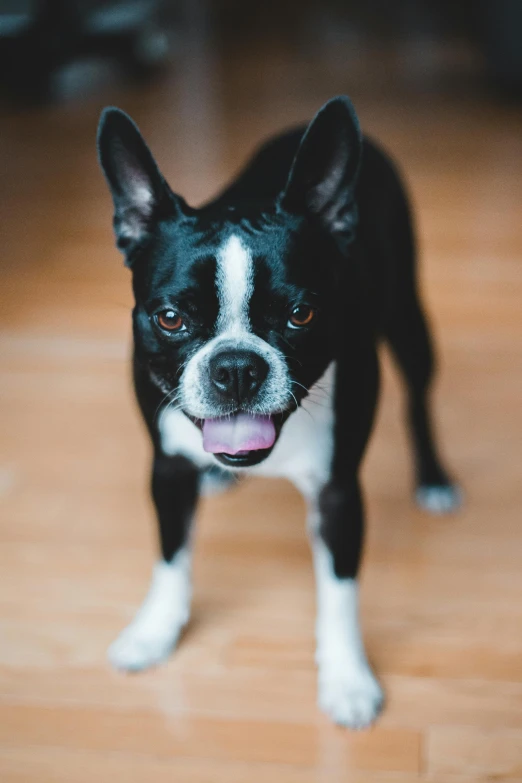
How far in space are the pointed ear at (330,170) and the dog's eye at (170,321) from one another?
296 mm

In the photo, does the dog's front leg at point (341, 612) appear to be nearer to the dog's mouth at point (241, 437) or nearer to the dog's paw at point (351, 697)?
the dog's paw at point (351, 697)

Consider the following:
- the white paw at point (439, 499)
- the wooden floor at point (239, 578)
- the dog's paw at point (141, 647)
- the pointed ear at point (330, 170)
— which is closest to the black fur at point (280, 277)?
the pointed ear at point (330, 170)

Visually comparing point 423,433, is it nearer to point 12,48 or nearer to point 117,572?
point 117,572

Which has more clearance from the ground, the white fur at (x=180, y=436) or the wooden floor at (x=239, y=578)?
the white fur at (x=180, y=436)

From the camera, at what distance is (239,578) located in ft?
6.79

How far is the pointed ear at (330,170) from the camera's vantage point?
1.47m

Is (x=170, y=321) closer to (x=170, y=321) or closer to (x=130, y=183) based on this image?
(x=170, y=321)

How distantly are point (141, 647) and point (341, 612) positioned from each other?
45 centimetres

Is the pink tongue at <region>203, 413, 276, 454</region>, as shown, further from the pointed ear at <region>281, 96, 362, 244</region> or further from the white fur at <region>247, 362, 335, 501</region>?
the pointed ear at <region>281, 96, 362, 244</region>

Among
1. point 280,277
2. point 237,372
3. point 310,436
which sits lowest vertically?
point 310,436

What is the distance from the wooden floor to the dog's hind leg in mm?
61

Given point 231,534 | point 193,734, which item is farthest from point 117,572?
point 193,734

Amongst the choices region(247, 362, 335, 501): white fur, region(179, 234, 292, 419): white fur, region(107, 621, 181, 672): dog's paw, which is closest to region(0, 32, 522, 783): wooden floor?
region(107, 621, 181, 672): dog's paw

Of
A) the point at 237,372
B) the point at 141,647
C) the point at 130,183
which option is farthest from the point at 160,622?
the point at 130,183
